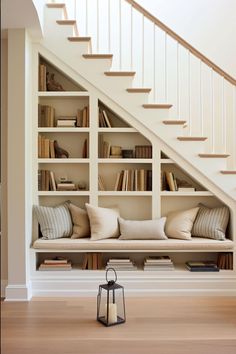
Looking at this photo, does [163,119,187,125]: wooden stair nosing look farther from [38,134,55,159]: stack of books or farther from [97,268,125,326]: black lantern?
[97,268,125,326]: black lantern

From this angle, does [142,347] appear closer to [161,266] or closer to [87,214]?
[161,266]

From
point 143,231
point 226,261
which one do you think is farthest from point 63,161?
point 226,261

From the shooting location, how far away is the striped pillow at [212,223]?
164 inches

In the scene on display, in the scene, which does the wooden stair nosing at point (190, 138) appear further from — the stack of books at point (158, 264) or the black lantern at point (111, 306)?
the black lantern at point (111, 306)

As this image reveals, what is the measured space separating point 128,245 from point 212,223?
947 millimetres

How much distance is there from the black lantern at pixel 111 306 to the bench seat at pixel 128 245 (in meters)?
0.53

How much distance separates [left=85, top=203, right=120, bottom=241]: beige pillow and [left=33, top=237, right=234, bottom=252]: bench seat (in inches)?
3.8

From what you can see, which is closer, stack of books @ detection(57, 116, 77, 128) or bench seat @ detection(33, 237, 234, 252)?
bench seat @ detection(33, 237, 234, 252)

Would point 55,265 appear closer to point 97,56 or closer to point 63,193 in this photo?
point 63,193

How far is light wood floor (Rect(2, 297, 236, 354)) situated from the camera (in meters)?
2.78

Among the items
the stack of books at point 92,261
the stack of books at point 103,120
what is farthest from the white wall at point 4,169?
the stack of books at point 103,120

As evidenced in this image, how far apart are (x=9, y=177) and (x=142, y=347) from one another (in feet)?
6.76

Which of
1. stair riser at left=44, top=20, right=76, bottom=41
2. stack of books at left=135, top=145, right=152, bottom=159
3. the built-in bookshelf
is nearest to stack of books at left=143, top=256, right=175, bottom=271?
the built-in bookshelf

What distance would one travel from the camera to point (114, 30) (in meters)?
5.38
